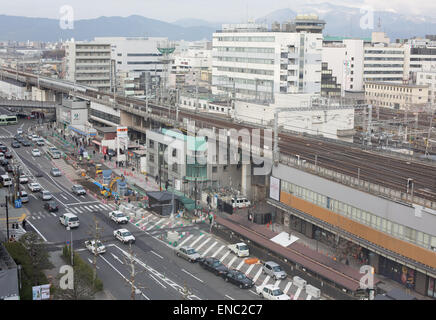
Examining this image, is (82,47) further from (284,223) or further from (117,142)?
(284,223)

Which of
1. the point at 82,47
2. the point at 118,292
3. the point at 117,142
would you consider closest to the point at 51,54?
the point at 82,47

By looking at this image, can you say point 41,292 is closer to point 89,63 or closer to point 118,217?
point 118,217

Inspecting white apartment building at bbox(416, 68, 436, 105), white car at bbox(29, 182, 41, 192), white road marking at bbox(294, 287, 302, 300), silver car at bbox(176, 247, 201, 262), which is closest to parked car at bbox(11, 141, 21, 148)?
white car at bbox(29, 182, 41, 192)

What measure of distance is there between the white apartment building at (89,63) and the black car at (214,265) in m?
60.1

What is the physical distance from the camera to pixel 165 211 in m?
26.4

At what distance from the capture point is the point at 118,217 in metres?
24.6

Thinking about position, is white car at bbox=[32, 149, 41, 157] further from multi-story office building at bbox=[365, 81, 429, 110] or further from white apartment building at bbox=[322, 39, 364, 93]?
white apartment building at bbox=[322, 39, 364, 93]

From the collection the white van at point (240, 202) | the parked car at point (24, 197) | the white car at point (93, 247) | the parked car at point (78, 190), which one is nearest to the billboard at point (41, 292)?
the white car at point (93, 247)

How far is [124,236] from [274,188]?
757 cm

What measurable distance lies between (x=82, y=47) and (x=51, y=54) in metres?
96.6

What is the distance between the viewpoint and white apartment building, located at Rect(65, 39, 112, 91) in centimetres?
7425

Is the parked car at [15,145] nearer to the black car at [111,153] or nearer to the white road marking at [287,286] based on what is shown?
the black car at [111,153]

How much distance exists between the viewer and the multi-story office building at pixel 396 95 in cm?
Answer: 6212

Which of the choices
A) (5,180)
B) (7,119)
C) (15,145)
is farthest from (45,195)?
(7,119)
